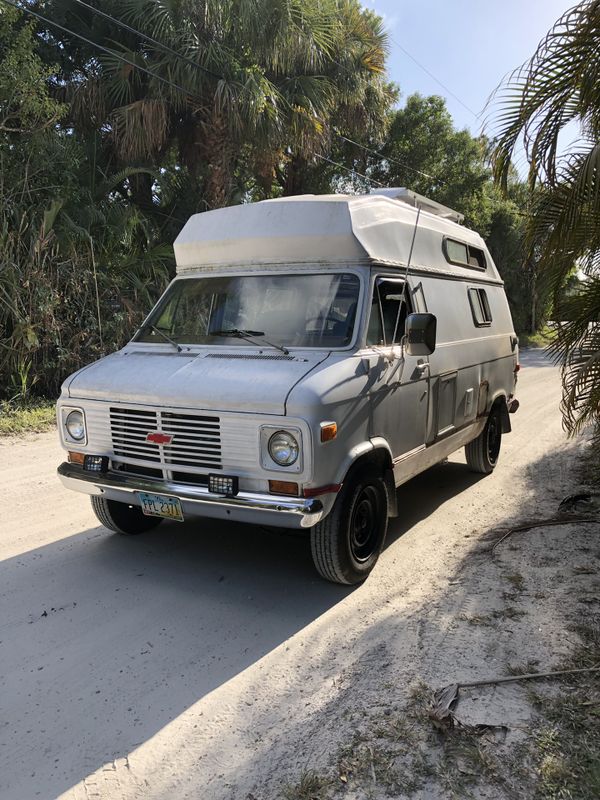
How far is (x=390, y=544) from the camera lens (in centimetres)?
526

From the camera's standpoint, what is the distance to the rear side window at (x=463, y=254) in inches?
246

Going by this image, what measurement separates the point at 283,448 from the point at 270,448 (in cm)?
8

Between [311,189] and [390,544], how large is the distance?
17936mm

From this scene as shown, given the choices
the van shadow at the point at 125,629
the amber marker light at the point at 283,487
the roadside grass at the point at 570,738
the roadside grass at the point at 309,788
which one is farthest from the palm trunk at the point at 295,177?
the roadside grass at the point at 309,788

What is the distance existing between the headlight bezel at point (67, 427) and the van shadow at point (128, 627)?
2.95 ft

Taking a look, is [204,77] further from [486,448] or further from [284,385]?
[284,385]

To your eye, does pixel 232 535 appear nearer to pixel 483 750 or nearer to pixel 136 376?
pixel 136 376

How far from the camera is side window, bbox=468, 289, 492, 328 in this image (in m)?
6.73

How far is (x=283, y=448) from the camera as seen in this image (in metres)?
3.79

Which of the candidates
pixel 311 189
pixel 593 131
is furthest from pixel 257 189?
pixel 593 131

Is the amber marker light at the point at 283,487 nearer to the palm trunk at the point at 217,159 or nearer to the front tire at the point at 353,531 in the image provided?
the front tire at the point at 353,531

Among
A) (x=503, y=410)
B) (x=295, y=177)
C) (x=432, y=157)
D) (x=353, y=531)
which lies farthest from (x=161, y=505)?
(x=432, y=157)

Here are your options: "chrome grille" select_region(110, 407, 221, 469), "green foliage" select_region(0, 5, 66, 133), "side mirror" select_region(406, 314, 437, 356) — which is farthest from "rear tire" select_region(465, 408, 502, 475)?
"green foliage" select_region(0, 5, 66, 133)

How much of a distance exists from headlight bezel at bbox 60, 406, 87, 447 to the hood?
4.2 inches
